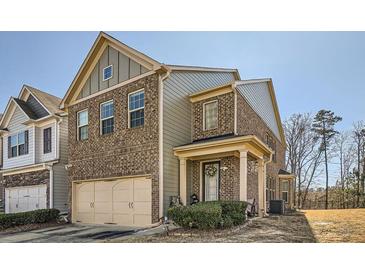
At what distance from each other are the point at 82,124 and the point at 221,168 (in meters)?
5.82

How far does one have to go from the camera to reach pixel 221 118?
10539mm

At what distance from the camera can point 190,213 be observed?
792cm

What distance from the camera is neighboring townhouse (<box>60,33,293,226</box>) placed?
9727 millimetres

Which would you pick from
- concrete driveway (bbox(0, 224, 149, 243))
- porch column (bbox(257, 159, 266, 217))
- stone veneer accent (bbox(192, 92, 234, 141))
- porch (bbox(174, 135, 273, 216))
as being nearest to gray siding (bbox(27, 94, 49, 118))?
concrete driveway (bbox(0, 224, 149, 243))

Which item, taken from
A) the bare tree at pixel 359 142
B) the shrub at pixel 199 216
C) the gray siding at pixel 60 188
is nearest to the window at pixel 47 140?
the gray siding at pixel 60 188

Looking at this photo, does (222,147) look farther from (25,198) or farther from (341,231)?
(25,198)

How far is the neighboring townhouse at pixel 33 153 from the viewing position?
14.0 meters

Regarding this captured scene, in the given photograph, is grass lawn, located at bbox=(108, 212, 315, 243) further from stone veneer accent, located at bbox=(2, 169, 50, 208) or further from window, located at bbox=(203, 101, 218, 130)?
stone veneer accent, located at bbox=(2, 169, 50, 208)

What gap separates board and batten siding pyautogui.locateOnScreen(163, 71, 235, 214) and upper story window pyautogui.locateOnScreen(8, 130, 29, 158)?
866cm

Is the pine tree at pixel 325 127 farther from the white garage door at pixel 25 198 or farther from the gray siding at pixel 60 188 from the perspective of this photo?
the white garage door at pixel 25 198

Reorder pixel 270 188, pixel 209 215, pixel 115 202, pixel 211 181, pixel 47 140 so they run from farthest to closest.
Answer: pixel 270 188, pixel 47 140, pixel 115 202, pixel 211 181, pixel 209 215

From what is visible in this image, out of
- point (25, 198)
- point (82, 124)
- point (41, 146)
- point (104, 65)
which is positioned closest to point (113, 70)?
point (104, 65)
